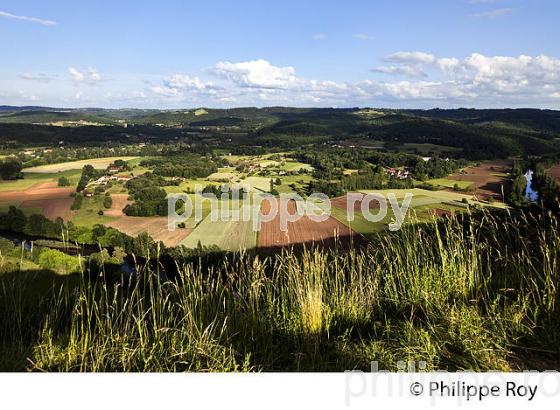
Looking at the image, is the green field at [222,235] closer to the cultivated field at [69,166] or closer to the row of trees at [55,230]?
the row of trees at [55,230]

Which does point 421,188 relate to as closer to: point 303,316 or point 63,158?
point 303,316

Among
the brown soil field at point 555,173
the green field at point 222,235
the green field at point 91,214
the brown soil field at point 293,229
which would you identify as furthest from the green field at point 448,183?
the green field at point 91,214

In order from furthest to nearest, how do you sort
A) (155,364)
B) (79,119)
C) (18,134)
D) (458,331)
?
(79,119) → (18,134) → (458,331) → (155,364)

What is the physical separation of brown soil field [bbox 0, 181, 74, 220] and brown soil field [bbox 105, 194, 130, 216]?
4.24 metres

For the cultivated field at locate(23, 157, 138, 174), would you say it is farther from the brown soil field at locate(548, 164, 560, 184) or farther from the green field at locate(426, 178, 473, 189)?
the brown soil field at locate(548, 164, 560, 184)

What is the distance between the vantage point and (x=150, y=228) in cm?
3791

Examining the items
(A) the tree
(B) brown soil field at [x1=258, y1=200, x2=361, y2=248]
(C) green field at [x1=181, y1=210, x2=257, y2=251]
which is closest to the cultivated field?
(A) the tree

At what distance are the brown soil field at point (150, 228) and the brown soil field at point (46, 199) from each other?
18.5 ft

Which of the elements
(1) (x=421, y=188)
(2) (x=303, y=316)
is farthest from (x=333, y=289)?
(1) (x=421, y=188)

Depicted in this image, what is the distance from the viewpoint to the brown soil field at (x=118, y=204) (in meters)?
42.7

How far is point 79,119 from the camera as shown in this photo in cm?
12825

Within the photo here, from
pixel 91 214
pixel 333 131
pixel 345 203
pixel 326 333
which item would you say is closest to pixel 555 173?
pixel 345 203

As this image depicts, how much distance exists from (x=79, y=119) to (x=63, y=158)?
6621cm
